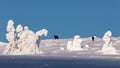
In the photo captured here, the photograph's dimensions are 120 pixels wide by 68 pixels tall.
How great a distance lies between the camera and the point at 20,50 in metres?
170

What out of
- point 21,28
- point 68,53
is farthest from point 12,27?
point 68,53

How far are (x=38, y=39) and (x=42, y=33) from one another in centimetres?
257

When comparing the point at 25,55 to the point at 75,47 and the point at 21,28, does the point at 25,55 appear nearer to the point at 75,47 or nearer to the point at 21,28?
the point at 21,28

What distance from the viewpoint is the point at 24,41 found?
16962 cm

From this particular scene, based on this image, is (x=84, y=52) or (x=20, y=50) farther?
(x=84, y=52)

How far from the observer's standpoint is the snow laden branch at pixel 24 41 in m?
168

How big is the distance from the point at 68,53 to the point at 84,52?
543 cm

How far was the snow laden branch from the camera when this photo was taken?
168m

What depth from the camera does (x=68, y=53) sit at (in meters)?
191

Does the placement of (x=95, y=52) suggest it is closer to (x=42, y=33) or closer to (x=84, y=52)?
(x=84, y=52)

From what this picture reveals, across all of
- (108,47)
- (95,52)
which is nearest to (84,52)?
(95,52)

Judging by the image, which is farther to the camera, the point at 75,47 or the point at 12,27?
the point at 75,47

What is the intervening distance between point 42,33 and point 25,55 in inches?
328

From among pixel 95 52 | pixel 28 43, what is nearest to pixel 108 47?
pixel 95 52
